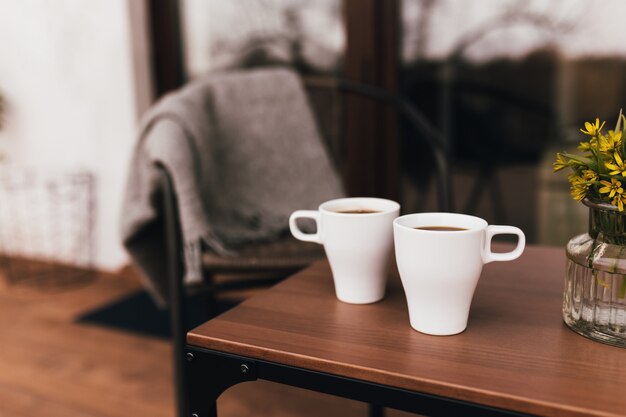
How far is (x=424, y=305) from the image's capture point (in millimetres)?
624

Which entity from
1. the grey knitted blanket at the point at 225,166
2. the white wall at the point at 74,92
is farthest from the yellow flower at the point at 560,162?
the white wall at the point at 74,92

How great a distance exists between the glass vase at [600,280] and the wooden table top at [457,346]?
2 centimetres

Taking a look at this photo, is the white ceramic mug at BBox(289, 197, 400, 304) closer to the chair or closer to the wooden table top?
the wooden table top

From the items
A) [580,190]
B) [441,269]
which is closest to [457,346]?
[441,269]

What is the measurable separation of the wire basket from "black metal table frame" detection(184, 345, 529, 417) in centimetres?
201

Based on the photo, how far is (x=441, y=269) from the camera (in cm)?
60

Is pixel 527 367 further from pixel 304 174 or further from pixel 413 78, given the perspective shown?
pixel 413 78

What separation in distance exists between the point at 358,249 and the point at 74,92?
211 cm

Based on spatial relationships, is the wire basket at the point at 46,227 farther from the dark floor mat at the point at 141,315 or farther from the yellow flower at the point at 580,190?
the yellow flower at the point at 580,190

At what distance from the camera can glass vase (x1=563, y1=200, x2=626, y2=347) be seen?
1.99 feet

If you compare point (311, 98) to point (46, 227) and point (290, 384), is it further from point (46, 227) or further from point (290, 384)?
point (290, 384)

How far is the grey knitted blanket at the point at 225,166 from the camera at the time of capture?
4.19ft

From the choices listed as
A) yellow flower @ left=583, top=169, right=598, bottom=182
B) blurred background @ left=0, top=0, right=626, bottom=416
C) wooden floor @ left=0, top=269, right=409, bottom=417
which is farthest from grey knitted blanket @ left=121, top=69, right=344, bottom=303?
yellow flower @ left=583, top=169, right=598, bottom=182

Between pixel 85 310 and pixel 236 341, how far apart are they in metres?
1.77
